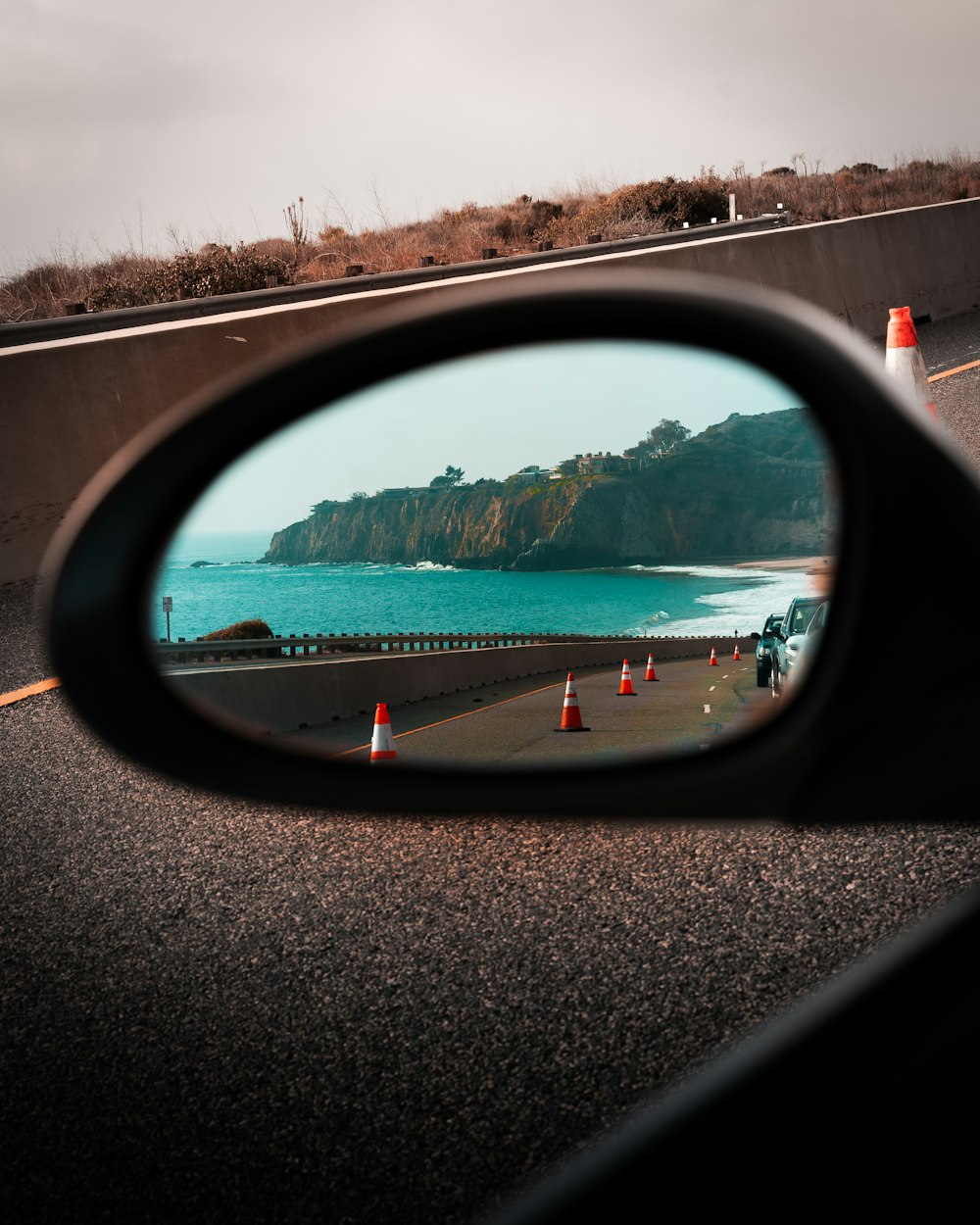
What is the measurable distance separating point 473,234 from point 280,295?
16.7 metres

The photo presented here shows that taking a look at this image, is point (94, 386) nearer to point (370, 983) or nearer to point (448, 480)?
point (370, 983)

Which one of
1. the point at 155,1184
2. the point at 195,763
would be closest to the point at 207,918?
the point at 155,1184

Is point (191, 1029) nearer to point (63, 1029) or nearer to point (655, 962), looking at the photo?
point (63, 1029)

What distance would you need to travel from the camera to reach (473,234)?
40.1 meters

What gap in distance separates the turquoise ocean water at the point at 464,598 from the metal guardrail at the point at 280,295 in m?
17.8

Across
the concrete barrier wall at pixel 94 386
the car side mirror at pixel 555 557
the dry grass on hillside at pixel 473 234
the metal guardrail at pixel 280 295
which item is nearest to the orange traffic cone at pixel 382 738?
the car side mirror at pixel 555 557

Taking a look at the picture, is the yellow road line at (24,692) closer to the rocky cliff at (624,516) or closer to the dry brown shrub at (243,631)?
the dry brown shrub at (243,631)

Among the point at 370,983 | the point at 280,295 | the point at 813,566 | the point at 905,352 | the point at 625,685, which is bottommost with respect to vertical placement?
the point at 370,983

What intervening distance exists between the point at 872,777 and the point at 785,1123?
0.40 metres

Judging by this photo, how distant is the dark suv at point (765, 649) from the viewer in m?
1.46

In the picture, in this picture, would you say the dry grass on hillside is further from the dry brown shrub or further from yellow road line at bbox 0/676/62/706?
the dry brown shrub

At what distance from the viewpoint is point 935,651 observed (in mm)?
1077

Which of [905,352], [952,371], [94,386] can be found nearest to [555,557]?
[905,352]

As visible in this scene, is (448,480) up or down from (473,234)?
down
